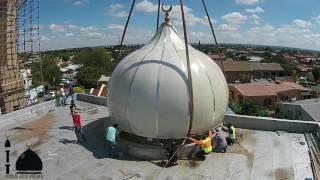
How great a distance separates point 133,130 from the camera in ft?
40.9

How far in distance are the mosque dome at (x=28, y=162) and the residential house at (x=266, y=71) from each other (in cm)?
7235

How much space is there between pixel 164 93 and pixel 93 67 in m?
65.1

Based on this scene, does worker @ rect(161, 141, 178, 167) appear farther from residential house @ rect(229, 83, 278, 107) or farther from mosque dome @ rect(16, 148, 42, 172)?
residential house @ rect(229, 83, 278, 107)

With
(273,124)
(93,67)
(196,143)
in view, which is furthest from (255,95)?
(196,143)

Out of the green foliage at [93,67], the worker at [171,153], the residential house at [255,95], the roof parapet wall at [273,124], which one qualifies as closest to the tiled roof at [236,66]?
the residential house at [255,95]

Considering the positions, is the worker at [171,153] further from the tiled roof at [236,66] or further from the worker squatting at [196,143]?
the tiled roof at [236,66]

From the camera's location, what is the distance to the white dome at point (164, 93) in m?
11.8

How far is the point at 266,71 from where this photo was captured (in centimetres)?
8288

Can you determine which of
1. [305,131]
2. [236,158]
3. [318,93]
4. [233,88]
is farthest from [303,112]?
[318,93]

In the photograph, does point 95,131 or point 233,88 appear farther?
point 233,88

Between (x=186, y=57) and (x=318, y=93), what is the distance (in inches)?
Answer: 2176

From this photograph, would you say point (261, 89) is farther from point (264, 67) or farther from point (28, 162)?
point (28, 162)

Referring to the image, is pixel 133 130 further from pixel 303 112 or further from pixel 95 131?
pixel 303 112

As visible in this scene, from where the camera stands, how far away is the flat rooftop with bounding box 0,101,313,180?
10.9 metres
